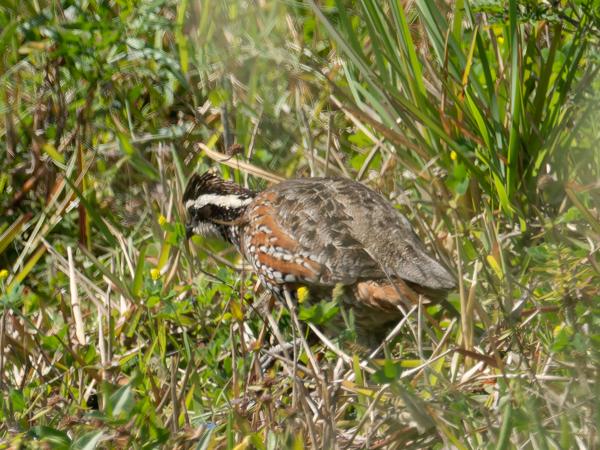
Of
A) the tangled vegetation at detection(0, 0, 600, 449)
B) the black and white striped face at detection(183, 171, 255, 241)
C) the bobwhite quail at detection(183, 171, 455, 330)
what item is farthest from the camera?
the black and white striped face at detection(183, 171, 255, 241)

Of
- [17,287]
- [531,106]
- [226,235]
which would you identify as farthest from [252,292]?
[531,106]

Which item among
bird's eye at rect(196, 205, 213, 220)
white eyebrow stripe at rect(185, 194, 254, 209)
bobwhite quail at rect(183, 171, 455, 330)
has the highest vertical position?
bobwhite quail at rect(183, 171, 455, 330)

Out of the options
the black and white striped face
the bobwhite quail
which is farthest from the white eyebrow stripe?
the bobwhite quail

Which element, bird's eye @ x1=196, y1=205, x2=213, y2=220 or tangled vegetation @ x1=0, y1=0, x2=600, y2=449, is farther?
bird's eye @ x1=196, y1=205, x2=213, y2=220

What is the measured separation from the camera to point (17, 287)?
5.19 meters

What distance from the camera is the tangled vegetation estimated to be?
4.00 meters

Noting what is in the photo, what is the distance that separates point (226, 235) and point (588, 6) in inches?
90.2

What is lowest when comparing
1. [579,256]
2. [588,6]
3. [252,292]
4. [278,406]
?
[252,292]

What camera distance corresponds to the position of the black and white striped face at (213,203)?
578cm

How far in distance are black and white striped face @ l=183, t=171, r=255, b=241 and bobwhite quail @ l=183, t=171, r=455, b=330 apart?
0.48ft

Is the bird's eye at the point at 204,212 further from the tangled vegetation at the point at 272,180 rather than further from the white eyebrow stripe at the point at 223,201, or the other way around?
the tangled vegetation at the point at 272,180

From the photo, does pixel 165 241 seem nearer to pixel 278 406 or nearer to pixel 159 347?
pixel 159 347

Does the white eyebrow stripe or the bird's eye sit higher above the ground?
the white eyebrow stripe

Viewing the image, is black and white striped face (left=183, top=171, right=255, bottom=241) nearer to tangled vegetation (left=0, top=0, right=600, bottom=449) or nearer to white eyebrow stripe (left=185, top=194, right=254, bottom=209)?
white eyebrow stripe (left=185, top=194, right=254, bottom=209)
